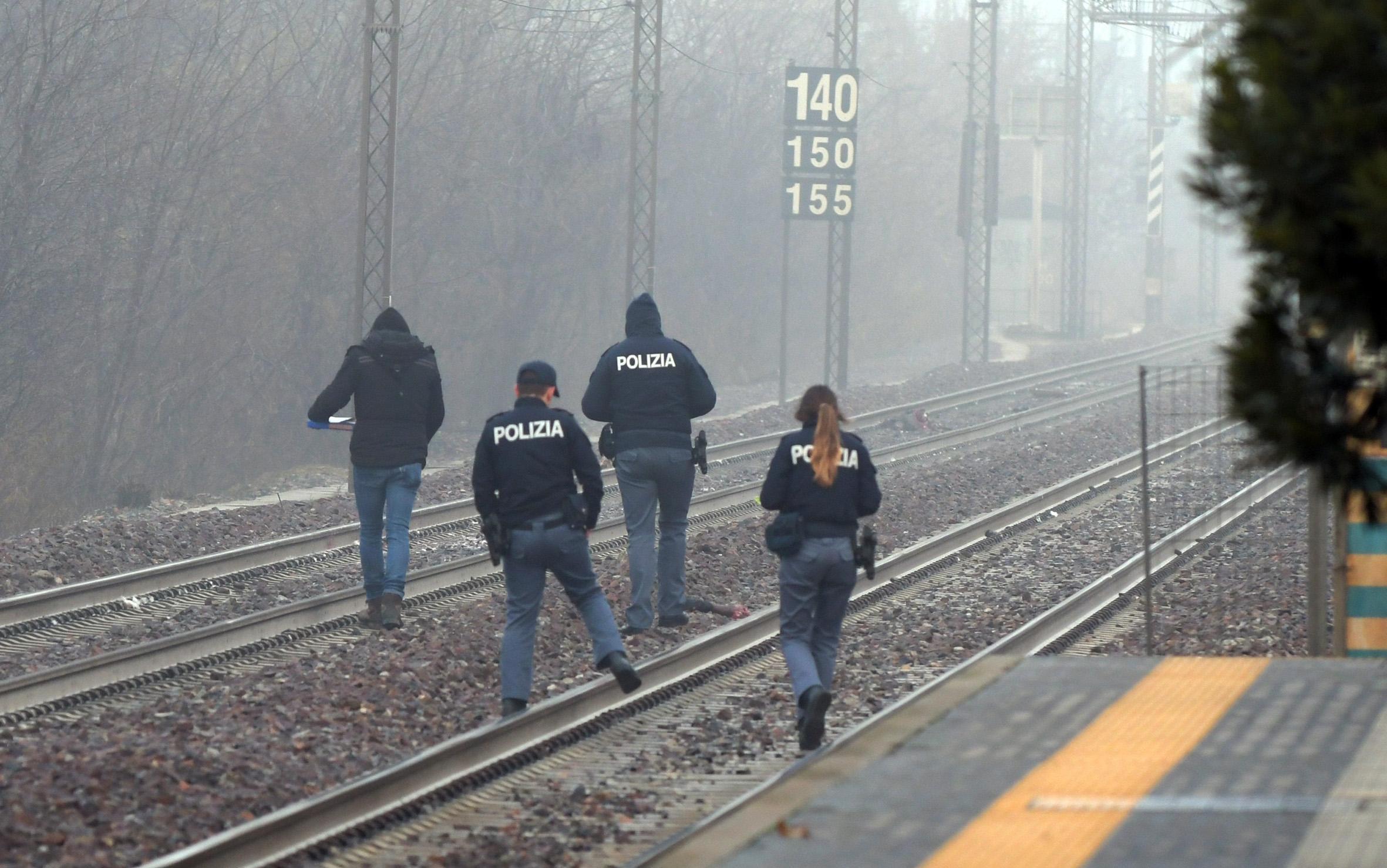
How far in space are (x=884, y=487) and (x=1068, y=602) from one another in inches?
303

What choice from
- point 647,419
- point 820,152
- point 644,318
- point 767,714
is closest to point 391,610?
point 647,419

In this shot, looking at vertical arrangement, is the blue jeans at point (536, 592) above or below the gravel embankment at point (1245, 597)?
above

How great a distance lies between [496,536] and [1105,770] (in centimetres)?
369

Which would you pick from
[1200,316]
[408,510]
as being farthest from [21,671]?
[1200,316]

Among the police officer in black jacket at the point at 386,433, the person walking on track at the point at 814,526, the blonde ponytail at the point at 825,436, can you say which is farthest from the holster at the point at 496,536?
the police officer in black jacket at the point at 386,433

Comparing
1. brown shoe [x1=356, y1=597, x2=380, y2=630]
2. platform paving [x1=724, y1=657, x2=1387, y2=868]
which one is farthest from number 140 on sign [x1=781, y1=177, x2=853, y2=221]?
platform paving [x1=724, y1=657, x2=1387, y2=868]

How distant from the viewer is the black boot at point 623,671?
8.99 meters

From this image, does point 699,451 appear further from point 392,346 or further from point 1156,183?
point 1156,183

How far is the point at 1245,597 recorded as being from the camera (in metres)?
12.7

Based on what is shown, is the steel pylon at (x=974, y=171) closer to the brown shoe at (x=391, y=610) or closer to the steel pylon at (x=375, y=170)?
the steel pylon at (x=375, y=170)

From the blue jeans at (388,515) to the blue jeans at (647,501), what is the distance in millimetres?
1418

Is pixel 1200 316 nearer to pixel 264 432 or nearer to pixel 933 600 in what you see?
pixel 264 432

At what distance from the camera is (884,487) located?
19938mm

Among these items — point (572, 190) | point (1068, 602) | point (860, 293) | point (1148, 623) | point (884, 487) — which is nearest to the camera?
point (1148, 623)
